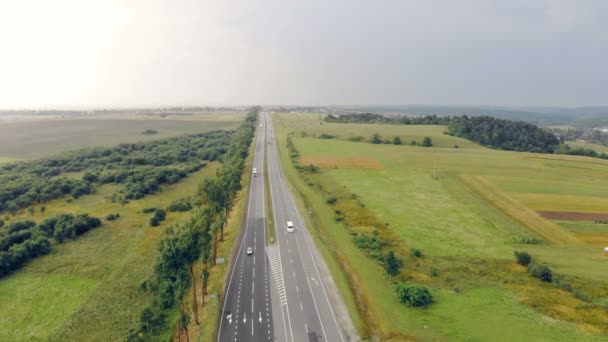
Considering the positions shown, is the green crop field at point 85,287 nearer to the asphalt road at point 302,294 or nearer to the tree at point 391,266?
the asphalt road at point 302,294

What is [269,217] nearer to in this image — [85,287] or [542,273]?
[85,287]

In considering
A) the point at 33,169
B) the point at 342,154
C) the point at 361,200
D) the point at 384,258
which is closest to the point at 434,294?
the point at 384,258

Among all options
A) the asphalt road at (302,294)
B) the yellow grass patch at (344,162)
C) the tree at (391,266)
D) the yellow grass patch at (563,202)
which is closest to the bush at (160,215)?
the asphalt road at (302,294)

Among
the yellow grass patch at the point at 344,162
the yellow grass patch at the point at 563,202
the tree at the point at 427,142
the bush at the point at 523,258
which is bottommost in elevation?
the bush at the point at 523,258

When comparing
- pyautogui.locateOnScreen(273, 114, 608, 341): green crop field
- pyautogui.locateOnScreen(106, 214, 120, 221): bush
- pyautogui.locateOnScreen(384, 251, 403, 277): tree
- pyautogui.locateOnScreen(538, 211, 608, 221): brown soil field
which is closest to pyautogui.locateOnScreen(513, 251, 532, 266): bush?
pyautogui.locateOnScreen(273, 114, 608, 341): green crop field

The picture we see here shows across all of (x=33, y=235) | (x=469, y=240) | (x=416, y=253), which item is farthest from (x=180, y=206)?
(x=469, y=240)

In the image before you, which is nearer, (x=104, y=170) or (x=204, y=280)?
(x=204, y=280)
